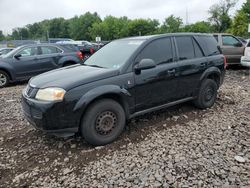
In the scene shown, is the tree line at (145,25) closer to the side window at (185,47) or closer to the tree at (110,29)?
the tree at (110,29)

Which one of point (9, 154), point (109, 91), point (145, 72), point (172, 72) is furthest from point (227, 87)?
point (9, 154)

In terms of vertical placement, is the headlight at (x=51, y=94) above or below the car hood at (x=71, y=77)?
below

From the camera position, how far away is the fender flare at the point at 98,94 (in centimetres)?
371

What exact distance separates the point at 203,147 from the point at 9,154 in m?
3.07

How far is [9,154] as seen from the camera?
3.99 m

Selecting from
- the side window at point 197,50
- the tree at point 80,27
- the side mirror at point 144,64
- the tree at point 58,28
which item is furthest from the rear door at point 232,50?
the tree at point 58,28

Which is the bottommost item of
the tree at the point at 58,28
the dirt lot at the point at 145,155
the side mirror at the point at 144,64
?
the dirt lot at the point at 145,155

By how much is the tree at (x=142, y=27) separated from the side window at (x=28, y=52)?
5504cm

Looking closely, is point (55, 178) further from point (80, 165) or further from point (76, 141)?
point (76, 141)

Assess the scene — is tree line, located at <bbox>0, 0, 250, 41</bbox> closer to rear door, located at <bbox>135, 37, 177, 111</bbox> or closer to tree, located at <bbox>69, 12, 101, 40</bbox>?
tree, located at <bbox>69, 12, 101, 40</bbox>

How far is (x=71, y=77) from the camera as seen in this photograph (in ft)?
13.1

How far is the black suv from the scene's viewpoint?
3713 millimetres

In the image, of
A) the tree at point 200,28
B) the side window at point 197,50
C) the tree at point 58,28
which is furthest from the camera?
the tree at point 58,28

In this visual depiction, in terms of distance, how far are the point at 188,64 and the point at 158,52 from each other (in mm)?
763
